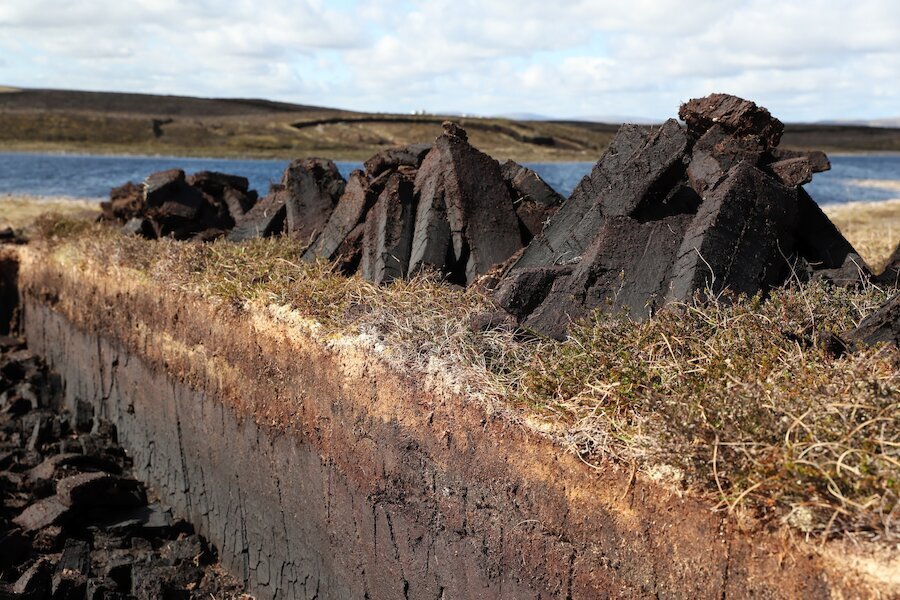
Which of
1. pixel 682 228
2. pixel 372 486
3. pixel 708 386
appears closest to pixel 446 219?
pixel 682 228

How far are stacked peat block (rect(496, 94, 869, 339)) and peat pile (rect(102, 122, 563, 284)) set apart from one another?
2.09 feet

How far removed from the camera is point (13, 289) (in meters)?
11.8

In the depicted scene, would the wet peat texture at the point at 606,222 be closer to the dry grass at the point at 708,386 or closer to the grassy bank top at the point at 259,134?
the dry grass at the point at 708,386

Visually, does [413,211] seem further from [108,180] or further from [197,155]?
[197,155]

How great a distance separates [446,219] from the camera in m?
6.94

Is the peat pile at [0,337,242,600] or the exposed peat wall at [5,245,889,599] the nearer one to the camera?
the exposed peat wall at [5,245,889,599]

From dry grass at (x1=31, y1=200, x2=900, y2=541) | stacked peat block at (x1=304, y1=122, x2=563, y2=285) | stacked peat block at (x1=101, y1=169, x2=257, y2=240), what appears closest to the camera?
dry grass at (x1=31, y1=200, x2=900, y2=541)

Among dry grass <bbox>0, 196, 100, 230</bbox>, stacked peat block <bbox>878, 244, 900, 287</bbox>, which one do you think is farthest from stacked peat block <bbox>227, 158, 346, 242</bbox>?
dry grass <bbox>0, 196, 100, 230</bbox>

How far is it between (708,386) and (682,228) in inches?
78.5

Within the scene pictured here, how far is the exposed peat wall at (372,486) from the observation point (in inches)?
136

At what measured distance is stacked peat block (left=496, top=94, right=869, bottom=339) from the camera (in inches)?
203

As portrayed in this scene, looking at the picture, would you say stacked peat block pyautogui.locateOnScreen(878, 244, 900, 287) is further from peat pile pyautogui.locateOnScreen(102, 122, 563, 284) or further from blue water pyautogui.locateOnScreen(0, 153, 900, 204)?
blue water pyautogui.locateOnScreen(0, 153, 900, 204)

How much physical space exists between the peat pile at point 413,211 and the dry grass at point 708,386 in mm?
617

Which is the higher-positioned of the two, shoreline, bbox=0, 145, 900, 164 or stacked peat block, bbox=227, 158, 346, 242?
stacked peat block, bbox=227, 158, 346, 242
